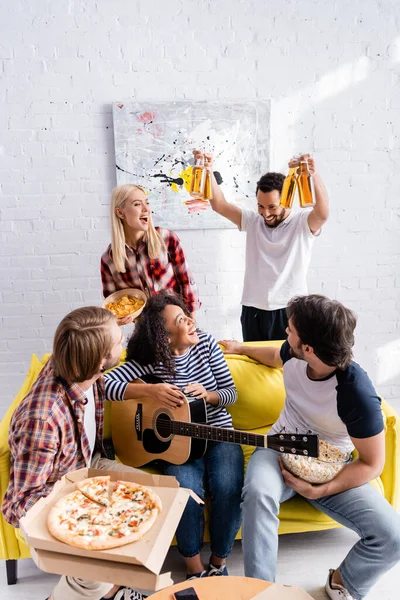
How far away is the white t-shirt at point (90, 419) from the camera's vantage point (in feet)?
6.00

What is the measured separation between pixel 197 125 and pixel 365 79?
3.41 ft

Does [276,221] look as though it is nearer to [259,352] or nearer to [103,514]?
[259,352]

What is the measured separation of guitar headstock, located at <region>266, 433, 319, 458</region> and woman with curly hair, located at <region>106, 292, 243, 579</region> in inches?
15.4

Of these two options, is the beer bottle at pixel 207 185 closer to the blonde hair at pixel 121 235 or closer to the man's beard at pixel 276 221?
A: the blonde hair at pixel 121 235

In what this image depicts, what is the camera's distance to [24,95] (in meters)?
2.98

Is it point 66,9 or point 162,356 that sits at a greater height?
point 66,9

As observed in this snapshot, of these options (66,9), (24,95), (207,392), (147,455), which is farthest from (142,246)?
(66,9)

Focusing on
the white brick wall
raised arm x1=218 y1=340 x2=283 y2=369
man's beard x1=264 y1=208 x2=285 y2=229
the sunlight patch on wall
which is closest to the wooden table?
raised arm x1=218 y1=340 x2=283 y2=369

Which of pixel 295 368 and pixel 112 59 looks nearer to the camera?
pixel 295 368

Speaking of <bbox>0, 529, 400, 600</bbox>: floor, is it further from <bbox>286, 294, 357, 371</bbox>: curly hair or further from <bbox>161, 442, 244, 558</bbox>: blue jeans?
<bbox>286, 294, 357, 371</bbox>: curly hair

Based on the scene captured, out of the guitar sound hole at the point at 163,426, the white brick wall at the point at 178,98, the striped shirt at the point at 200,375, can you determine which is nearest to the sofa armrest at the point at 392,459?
the striped shirt at the point at 200,375

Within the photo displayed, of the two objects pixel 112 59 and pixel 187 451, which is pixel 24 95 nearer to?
pixel 112 59

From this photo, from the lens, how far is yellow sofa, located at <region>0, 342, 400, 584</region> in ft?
6.33

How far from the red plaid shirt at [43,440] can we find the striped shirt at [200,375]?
0.41m
